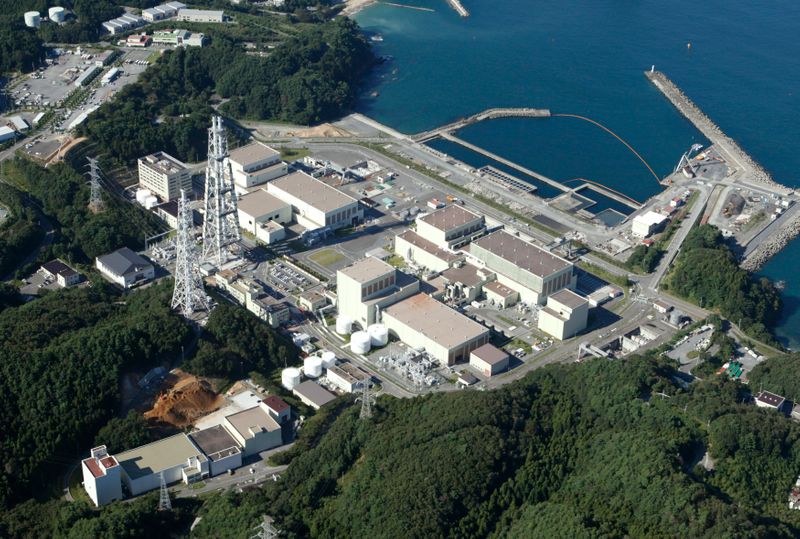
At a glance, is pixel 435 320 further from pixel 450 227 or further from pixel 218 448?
pixel 218 448

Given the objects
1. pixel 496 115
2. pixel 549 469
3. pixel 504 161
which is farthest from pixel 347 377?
pixel 496 115

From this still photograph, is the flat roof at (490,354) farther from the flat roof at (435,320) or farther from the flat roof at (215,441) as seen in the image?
the flat roof at (215,441)

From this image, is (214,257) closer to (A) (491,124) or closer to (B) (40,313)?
(B) (40,313)

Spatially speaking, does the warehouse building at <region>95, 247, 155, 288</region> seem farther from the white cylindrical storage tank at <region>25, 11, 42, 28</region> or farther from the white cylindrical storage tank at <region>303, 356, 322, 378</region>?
the white cylindrical storage tank at <region>25, 11, 42, 28</region>

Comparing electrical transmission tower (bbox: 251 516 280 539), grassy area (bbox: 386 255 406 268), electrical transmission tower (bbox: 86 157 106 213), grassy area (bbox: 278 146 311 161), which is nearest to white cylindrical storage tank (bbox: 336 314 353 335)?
grassy area (bbox: 386 255 406 268)

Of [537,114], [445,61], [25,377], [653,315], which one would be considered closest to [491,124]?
[537,114]

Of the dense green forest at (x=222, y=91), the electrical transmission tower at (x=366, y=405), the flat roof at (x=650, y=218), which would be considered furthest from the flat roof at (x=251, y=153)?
the electrical transmission tower at (x=366, y=405)
